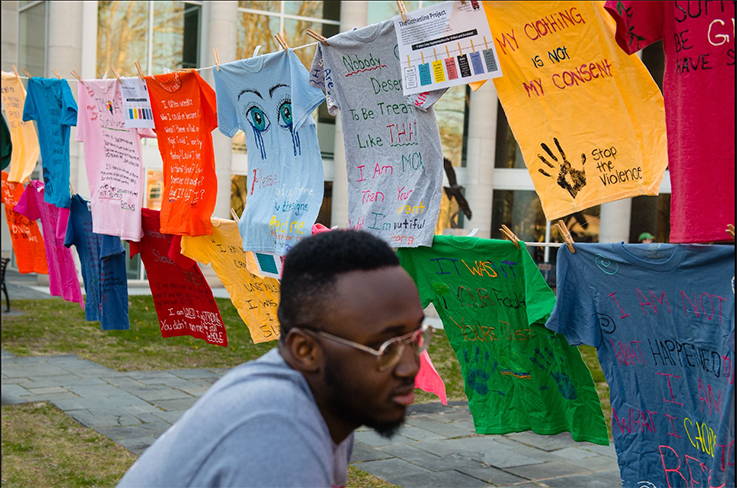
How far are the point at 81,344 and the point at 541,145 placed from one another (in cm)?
877

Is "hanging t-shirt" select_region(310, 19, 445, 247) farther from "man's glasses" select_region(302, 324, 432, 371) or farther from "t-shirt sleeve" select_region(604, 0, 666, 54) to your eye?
"man's glasses" select_region(302, 324, 432, 371)

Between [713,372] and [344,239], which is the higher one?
[344,239]

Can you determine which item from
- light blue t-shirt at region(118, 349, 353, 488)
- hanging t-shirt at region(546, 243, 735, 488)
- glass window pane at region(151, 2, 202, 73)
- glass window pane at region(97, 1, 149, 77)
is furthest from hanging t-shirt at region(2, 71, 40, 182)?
glass window pane at region(151, 2, 202, 73)

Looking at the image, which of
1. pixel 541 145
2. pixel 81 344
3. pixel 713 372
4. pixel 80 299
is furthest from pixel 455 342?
pixel 81 344

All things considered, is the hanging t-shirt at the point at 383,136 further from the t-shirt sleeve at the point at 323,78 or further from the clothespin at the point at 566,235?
the clothespin at the point at 566,235

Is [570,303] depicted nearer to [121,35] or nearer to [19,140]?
[19,140]

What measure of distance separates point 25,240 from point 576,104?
645 cm

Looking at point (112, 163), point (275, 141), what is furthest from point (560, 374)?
point (112, 163)

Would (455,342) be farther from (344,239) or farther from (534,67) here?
(344,239)

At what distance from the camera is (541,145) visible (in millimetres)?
3781

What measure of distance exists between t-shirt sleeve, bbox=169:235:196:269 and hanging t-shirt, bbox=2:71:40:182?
8.68 feet

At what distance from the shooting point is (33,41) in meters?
18.3

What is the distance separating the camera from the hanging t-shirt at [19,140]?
768 centimetres

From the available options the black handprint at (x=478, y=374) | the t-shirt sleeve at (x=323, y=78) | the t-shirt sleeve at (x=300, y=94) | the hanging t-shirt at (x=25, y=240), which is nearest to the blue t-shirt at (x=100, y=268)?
the hanging t-shirt at (x=25, y=240)
